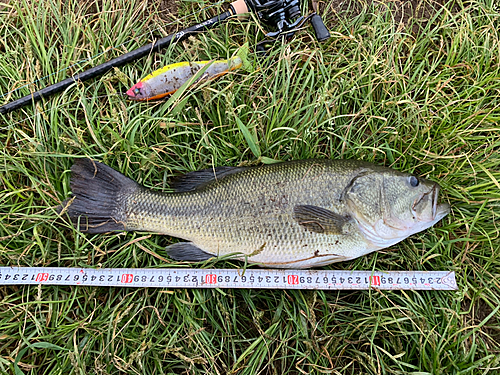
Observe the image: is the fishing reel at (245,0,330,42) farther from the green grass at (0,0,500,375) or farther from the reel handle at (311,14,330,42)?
the green grass at (0,0,500,375)

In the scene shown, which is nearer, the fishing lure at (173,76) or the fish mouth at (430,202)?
the fish mouth at (430,202)

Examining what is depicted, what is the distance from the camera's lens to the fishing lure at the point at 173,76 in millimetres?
3002

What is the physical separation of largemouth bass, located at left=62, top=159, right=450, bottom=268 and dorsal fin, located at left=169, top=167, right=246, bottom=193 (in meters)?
0.13

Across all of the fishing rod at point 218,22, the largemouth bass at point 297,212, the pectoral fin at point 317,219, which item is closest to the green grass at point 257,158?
the fishing rod at point 218,22

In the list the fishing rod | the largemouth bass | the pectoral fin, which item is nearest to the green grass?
the fishing rod

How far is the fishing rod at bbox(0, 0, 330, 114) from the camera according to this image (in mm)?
3066

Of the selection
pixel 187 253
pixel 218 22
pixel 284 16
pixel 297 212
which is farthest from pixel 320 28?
pixel 187 253

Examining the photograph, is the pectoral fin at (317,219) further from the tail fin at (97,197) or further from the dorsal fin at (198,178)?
the tail fin at (97,197)

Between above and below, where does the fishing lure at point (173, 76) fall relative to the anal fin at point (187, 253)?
above

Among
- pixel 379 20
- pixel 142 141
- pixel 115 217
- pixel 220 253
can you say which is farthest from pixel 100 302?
pixel 379 20

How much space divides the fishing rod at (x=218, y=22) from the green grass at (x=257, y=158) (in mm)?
Answer: 98

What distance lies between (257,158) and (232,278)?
116 cm

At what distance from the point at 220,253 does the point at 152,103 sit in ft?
Answer: 5.54

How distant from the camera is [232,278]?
110 inches
